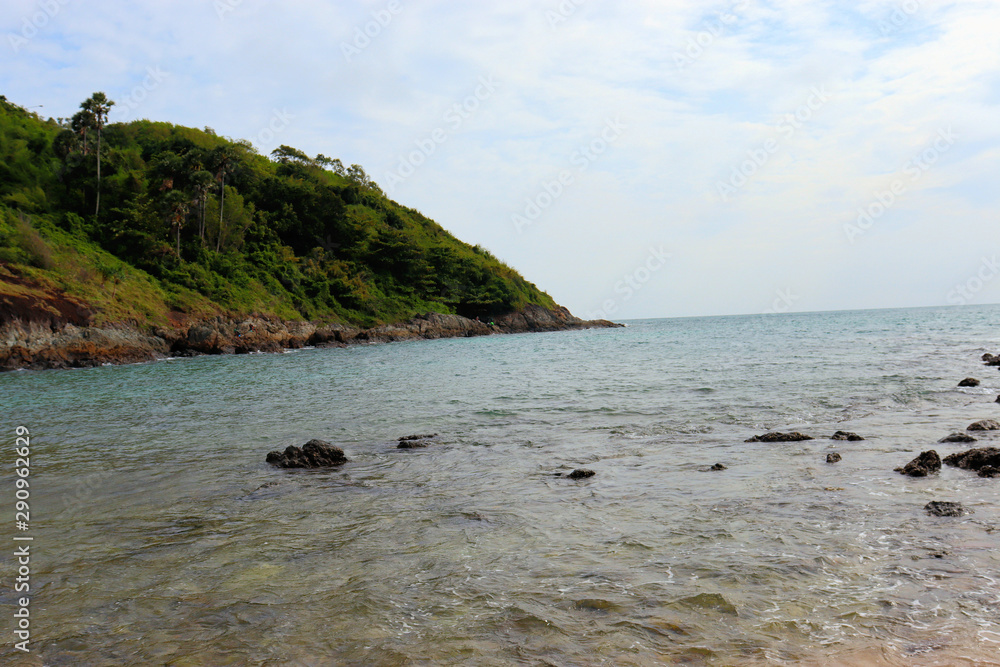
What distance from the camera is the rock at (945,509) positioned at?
673 centimetres

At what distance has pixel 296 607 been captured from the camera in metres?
4.99

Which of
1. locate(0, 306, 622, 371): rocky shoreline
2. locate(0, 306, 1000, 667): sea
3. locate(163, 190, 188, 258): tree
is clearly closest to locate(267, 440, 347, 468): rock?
locate(0, 306, 1000, 667): sea

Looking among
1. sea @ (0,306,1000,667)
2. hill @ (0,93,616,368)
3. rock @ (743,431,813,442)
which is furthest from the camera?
hill @ (0,93,616,368)

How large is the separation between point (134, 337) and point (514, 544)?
45.1 meters

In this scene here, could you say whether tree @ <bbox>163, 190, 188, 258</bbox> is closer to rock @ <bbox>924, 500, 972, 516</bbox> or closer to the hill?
the hill

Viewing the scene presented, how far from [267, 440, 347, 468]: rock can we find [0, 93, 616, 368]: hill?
34.3 m

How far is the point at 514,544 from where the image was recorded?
6.42 m

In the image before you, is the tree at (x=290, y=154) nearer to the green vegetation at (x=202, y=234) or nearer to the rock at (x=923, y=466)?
the green vegetation at (x=202, y=234)

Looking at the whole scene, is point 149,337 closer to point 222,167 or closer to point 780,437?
point 222,167

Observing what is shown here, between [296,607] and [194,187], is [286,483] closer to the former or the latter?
[296,607]

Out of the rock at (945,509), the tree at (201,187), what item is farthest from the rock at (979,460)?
the tree at (201,187)

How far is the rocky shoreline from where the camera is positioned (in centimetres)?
3572

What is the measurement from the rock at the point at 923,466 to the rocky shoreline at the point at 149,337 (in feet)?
140

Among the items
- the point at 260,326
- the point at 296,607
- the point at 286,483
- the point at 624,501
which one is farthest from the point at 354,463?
the point at 260,326
